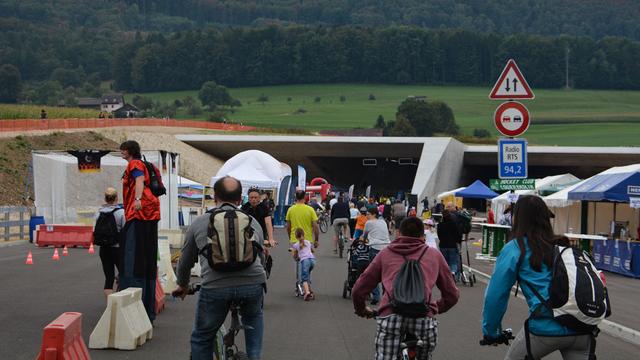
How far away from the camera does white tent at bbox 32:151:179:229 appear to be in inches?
1315

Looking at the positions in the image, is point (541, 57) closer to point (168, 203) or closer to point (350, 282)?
point (168, 203)

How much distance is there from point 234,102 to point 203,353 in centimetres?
14428

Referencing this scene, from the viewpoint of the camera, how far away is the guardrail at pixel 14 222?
3044cm

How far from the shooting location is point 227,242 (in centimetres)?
686

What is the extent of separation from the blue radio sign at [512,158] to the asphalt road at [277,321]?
6.83 feet

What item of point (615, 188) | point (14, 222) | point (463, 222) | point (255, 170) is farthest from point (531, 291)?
point (255, 170)

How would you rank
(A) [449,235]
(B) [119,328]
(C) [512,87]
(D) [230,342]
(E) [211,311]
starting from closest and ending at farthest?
1. (E) [211,311]
2. (D) [230,342]
3. (B) [119,328]
4. (C) [512,87]
5. (A) [449,235]

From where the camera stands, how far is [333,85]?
16988 centimetres

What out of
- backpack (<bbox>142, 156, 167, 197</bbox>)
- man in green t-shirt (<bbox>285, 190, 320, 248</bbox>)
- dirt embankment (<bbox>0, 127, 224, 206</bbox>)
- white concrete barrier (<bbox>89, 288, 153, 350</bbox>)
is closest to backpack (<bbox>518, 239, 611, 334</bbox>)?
white concrete barrier (<bbox>89, 288, 153, 350</bbox>)

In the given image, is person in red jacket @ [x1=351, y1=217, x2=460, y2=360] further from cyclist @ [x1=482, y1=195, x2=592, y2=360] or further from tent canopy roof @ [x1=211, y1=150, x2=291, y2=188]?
tent canopy roof @ [x1=211, y1=150, x2=291, y2=188]

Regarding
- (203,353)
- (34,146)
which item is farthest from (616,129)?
(203,353)

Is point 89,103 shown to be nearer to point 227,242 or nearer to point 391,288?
point 227,242

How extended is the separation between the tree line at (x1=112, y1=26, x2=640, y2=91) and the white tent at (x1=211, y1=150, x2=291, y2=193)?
12584cm

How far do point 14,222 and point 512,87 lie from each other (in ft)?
67.0
